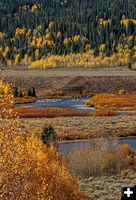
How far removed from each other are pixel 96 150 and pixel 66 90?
8768cm

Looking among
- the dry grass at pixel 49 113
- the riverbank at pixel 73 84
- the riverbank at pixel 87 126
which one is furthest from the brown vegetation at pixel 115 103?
the riverbank at pixel 73 84

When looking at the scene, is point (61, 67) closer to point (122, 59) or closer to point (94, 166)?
point (122, 59)

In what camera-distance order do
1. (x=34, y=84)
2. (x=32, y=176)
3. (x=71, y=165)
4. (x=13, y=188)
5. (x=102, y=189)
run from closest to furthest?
(x=13, y=188)
(x=32, y=176)
(x=102, y=189)
(x=71, y=165)
(x=34, y=84)

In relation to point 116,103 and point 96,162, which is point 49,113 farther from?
point 96,162

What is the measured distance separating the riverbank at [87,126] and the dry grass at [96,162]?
16689 mm

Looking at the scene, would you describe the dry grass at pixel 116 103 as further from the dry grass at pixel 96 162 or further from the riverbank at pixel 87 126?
the dry grass at pixel 96 162

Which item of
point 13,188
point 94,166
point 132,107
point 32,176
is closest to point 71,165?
point 94,166

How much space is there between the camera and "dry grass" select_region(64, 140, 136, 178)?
3347 centimetres

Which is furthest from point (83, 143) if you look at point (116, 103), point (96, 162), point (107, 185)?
point (116, 103)

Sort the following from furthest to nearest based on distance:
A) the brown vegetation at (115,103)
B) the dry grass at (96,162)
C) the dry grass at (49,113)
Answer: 1. the brown vegetation at (115,103)
2. the dry grass at (49,113)
3. the dry grass at (96,162)

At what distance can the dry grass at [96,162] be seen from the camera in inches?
1318

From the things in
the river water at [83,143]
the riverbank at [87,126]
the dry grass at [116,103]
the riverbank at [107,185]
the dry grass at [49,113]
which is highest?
the riverbank at [107,185]

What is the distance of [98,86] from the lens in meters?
126

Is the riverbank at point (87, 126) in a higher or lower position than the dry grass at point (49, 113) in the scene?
higher
